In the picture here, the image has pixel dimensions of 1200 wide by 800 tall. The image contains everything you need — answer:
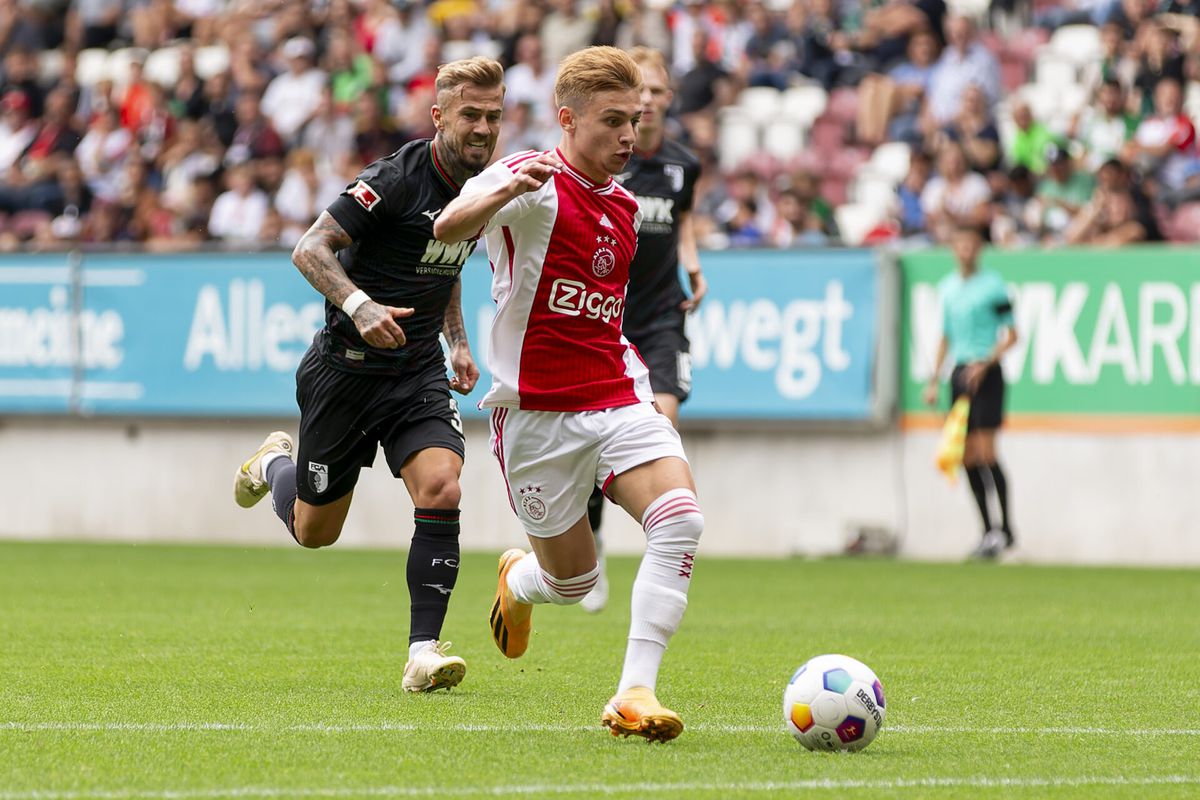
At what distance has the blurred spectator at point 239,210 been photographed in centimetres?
1939

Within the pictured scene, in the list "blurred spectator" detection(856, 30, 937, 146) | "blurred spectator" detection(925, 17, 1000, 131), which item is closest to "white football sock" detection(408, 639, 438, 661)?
"blurred spectator" detection(925, 17, 1000, 131)

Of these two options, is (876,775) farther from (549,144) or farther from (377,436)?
(549,144)

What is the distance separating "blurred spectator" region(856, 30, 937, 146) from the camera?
18.4m

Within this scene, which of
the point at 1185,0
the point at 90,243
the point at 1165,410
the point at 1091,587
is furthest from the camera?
the point at 90,243

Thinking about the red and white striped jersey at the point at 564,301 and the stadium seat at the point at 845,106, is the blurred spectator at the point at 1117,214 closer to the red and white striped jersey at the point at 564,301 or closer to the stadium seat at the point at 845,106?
the stadium seat at the point at 845,106

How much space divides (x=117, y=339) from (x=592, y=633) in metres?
9.30

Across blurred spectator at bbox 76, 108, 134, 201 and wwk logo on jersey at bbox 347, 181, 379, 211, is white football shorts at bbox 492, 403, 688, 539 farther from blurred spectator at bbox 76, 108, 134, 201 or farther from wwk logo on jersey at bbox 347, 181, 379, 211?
blurred spectator at bbox 76, 108, 134, 201

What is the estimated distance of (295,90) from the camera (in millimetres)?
21172

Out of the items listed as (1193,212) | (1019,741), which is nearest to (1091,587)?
(1193,212)

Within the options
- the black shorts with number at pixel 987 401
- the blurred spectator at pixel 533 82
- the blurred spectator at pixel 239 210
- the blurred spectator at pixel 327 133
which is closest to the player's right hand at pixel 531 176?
the black shorts with number at pixel 987 401

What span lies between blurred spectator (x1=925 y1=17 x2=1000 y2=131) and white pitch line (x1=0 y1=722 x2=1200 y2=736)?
40.4 ft

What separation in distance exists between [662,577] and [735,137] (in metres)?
13.5

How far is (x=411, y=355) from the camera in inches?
307

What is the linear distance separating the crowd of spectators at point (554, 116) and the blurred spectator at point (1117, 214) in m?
0.02
